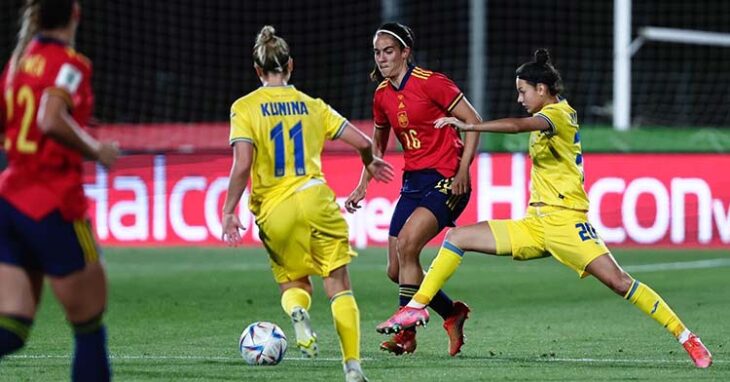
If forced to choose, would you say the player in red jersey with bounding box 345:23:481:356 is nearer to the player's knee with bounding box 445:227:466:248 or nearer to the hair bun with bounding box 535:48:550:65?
the player's knee with bounding box 445:227:466:248

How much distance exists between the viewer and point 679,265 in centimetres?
1638

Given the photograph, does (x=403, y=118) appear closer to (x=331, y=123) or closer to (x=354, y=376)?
(x=331, y=123)

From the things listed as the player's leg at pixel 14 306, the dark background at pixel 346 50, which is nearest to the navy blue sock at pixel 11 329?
the player's leg at pixel 14 306

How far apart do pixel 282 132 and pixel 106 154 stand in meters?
1.99

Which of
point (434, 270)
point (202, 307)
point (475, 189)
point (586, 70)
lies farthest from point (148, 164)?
point (586, 70)

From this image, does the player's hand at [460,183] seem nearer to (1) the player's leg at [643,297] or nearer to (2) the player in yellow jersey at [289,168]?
(1) the player's leg at [643,297]

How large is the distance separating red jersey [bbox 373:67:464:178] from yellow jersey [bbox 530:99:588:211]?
61cm

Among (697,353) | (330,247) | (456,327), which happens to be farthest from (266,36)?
(697,353)

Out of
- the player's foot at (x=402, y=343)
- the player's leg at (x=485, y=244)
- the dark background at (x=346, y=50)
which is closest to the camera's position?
the player's leg at (x=485, y=244)

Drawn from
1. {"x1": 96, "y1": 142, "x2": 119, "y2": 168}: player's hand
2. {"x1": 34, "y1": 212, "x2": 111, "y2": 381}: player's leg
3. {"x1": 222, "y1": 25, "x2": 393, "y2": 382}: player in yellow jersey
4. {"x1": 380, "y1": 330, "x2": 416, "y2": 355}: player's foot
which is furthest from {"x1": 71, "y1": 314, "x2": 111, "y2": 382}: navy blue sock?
{"x1": 380, "y1": 330, "x2": 416, "y2": 355}: player's foot

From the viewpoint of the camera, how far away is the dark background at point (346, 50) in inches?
1214

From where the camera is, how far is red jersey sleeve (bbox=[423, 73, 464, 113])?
9023 mm

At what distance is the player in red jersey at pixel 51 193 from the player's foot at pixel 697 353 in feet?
12.3

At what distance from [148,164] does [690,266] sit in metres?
7.06
